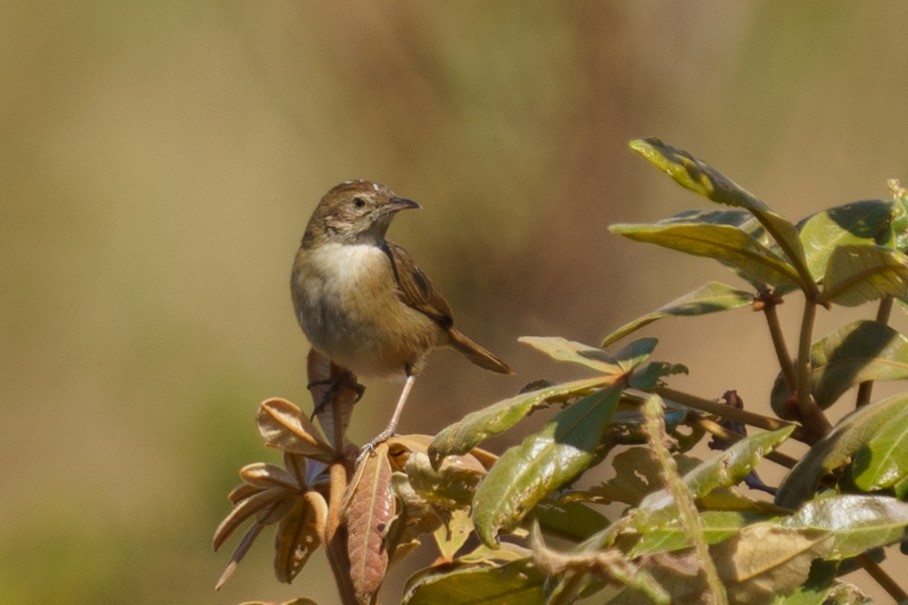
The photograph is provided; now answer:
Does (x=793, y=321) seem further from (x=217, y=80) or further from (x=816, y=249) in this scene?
(x=217, y=80)

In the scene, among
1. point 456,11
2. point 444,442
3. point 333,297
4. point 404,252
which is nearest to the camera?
point 444,442

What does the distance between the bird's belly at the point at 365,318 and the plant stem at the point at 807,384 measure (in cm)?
197

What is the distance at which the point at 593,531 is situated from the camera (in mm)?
924

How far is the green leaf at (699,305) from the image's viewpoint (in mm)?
943

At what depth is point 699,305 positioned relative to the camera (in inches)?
38.1

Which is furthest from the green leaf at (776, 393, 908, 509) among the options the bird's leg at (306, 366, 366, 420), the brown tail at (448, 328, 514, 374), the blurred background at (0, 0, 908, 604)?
the brown tail at (448, 328, 514, 374)

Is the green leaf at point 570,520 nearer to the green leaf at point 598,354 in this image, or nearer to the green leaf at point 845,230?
the green leaf at point 598,354

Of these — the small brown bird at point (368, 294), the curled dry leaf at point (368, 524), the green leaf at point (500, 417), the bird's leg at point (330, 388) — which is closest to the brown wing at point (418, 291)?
the small brown bird at point (368, 294)

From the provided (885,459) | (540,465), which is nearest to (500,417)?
(540,465)

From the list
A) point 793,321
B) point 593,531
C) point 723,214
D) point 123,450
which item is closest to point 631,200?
point 793,321

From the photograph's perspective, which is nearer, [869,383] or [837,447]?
[837,447]

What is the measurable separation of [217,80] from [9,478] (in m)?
1.77

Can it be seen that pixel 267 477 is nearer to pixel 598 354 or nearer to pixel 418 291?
pixel 598 354

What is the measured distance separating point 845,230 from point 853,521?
0.29 m
